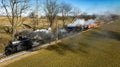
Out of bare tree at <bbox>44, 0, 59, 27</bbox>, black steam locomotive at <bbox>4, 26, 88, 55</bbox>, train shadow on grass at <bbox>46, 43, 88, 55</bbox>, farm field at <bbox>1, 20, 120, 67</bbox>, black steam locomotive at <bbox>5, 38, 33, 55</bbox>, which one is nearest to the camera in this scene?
farm field at <bbox>1, 20, 120, 67</bbox>

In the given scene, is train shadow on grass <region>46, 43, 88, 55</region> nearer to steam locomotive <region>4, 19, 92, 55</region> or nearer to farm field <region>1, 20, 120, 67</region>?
farm field <region>1, 20, 120, 67</region>

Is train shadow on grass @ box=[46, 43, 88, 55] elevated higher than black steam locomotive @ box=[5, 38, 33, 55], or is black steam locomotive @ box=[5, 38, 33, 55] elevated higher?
black steam locomotive @ box=[5, 38, 33, 55]

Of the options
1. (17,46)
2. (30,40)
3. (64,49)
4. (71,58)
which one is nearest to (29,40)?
(30,40)

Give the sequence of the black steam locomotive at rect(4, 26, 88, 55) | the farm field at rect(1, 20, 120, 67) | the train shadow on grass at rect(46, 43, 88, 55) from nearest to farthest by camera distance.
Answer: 1. the farm field at rect(1, 20, 120, 67)
2. the train shadow on grass at rect(46, 43, 88, 55)
3. the black steam locomotive at rect(4, 26, 88, 55)

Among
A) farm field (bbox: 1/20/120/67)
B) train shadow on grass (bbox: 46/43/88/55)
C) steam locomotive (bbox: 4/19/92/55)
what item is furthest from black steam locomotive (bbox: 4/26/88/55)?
train shadow on grass (bbox: 46/43/88/55)

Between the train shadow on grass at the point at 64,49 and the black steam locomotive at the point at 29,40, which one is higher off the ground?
the black steam locomotive at the point at 29,40

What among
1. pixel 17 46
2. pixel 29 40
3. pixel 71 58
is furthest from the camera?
pixel 29 40

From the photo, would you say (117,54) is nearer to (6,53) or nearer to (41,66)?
(41,66)

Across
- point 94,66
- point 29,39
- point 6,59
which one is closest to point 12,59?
point 6,59

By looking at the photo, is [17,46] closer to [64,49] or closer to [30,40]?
[30,40]

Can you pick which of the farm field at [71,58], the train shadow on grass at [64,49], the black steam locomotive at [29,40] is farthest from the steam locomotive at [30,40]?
the train shadow on grass at [64,49]

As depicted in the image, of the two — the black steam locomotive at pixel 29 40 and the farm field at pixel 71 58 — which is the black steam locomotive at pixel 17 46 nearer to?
the black steam locomotive at pixel 29 40

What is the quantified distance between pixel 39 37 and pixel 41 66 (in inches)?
834

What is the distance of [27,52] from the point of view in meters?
39.5
